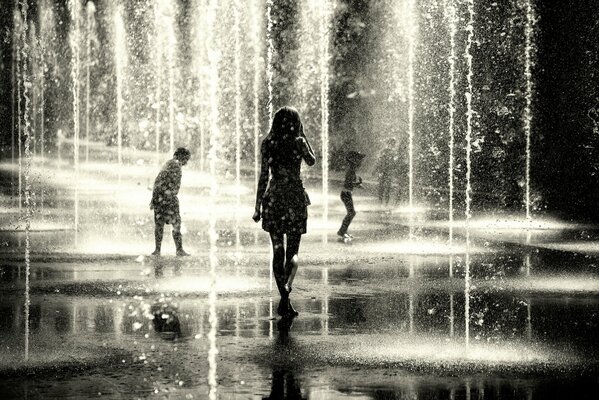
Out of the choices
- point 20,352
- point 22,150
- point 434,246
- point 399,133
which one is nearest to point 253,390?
point 20,352

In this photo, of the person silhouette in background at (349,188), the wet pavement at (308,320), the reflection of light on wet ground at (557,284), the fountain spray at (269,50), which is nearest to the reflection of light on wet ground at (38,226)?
the wet pavement at (308,320)

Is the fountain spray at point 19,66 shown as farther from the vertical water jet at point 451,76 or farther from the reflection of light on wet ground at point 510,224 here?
the reflection of light on wet ground at point 510,224

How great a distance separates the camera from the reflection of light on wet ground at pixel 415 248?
1669 centimetres

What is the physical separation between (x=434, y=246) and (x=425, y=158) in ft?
72.8

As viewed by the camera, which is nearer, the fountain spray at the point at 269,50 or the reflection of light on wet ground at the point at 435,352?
the reflection of light on wet ground at the point at 435,352

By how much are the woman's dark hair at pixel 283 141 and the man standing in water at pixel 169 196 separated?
4.94 m

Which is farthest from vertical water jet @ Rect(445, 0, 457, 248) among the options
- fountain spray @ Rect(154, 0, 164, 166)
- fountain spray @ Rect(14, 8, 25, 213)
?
fountain spray @ Rect(14, 8, 25, 213)

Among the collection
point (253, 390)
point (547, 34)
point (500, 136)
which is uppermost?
point (547, 34)

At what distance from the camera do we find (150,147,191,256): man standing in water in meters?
15.3

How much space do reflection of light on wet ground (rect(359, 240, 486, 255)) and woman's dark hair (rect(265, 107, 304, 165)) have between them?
20.9 ft

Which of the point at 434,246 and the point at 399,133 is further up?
the point at 399,133

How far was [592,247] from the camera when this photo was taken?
1761 cm

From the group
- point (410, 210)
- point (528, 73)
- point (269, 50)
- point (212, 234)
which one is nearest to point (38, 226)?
point (212, 234)

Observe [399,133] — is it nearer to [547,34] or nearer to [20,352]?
[547,34]
